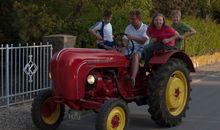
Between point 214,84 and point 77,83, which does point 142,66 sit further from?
point 214,84

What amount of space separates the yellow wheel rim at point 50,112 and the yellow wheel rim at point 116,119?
3.91ft

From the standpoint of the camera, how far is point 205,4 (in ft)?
97.5

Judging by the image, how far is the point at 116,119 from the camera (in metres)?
8.01

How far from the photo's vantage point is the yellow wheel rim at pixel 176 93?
30.7ft

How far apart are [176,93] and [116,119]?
191 centimetres

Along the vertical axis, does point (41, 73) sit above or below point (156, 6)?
below

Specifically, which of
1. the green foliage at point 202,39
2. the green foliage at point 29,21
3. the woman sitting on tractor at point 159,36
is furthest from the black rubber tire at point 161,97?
the green foliage at point 202,39

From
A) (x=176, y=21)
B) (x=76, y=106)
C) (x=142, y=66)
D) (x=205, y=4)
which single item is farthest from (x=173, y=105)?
(x=205, y=4)

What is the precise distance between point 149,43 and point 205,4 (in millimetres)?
21105

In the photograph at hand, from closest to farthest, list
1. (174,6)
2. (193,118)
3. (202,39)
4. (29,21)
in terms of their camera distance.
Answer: (193,118) → (29,21) → (202,39) → (174,6)

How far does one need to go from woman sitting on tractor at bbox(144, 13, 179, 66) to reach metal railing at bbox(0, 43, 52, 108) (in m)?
2.79

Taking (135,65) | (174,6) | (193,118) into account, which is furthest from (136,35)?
(174,6)

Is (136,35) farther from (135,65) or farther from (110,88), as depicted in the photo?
(110,88)

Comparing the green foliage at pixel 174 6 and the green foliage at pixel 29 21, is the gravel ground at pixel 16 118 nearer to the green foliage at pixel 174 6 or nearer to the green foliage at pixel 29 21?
the green foliage at pixel 29 21
